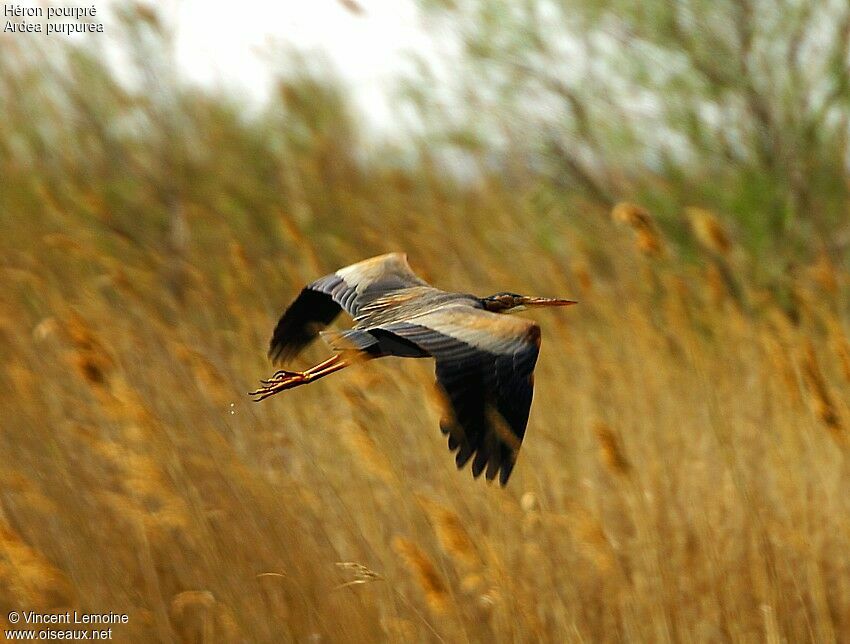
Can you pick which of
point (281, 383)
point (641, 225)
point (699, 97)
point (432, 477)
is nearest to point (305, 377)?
point (281, 383)

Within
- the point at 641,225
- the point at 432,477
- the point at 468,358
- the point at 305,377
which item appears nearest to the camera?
the point at 468,358

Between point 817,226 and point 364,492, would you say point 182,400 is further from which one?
point 817,226

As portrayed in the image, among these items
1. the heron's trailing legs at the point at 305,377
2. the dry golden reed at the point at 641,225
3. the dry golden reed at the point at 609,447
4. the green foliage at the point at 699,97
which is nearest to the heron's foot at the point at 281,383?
the heron's trailing legs at the point at 305,377

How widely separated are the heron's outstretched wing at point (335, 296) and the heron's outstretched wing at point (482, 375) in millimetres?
429

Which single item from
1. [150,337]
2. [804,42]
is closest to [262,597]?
[150,337]

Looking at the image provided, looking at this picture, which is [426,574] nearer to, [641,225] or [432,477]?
[641,225]

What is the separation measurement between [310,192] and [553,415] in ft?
9.68

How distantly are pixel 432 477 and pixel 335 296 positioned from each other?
0.86 m

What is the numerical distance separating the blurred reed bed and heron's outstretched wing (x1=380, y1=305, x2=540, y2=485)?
14cm

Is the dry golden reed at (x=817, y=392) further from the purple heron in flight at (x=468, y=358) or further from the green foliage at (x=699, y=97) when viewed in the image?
the green foliage at (x=699, y=97)

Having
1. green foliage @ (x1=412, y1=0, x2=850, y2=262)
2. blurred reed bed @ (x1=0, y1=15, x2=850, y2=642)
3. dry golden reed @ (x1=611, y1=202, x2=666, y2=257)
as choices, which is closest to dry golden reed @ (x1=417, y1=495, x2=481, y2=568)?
blurred reed bed @ (x1=0, y1=15, x2=850, y2=642)

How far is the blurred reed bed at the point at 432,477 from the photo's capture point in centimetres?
231

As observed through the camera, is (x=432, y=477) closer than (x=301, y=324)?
No

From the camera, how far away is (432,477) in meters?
3.14
